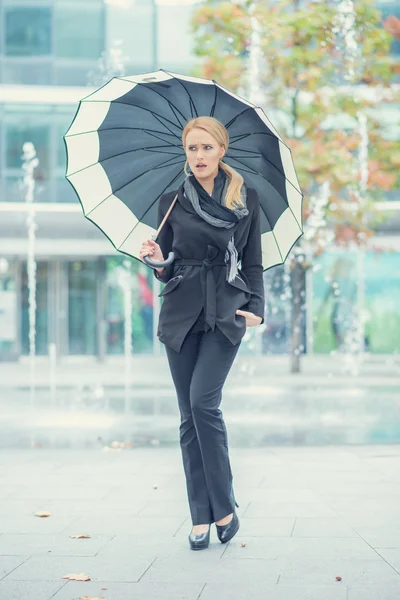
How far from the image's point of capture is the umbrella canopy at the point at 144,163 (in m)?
5.29

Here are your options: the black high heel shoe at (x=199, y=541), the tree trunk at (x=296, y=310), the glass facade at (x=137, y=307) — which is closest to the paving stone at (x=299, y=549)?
the black high heel shoe at (x=199, y=541)

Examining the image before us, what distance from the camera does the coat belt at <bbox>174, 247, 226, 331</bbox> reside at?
486cm

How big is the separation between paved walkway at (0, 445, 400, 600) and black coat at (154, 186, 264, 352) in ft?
3.35

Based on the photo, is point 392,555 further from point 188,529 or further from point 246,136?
point 246,136

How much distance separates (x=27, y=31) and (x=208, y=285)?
2365 cm

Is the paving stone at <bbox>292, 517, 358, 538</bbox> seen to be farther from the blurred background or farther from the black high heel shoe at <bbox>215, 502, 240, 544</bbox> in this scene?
the blurred background

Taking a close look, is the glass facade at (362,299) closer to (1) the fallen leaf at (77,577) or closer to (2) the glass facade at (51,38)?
(2) the glass facade at (51,38)

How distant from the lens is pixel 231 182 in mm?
5008

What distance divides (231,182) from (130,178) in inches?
→ 28.0

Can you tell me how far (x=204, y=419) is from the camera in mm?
4902

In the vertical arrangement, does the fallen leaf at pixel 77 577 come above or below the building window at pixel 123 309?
above

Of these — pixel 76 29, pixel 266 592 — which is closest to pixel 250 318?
pixel 266 592

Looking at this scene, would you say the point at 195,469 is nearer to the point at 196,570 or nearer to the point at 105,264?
the point at 196,570

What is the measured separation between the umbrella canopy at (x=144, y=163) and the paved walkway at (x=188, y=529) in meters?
1.45
